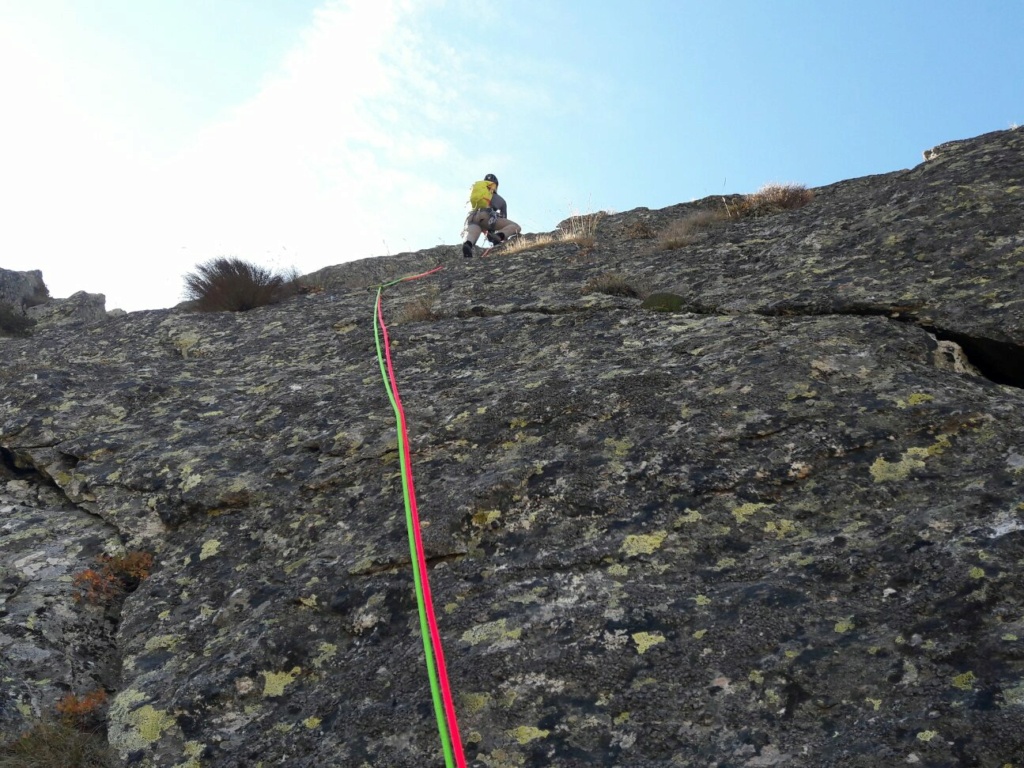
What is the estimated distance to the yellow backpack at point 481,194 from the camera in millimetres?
12562

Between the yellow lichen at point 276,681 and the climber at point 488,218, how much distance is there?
30.3ft

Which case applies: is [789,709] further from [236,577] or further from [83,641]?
[83,641]

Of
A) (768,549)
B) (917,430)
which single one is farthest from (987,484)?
(768,549)

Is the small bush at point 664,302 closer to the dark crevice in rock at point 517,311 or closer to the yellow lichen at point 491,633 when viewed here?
the dark crevice in rock at point 517,311

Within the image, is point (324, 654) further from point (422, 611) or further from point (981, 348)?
point (981, 348)

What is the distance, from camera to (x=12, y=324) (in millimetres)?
10070

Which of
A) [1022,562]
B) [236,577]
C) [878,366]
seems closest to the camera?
[1022,562]

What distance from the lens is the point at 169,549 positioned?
4.65 meters

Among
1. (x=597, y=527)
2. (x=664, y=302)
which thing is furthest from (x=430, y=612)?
(x=664, y=302)

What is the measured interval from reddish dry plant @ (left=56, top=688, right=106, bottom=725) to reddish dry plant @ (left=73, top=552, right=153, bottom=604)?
28.3 inches

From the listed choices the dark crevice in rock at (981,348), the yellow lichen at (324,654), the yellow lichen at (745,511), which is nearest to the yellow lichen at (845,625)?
the yellow lichen at (745,511)

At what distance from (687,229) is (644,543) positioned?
5.37m

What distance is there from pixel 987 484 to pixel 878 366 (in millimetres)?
1183

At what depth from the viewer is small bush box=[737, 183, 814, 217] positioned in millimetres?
9000
